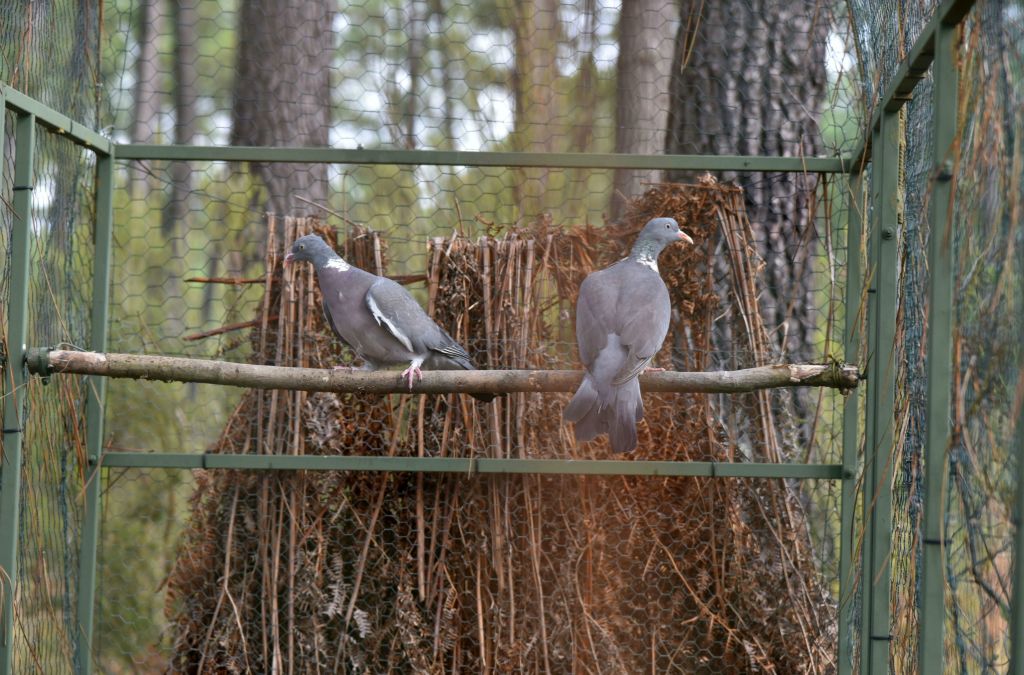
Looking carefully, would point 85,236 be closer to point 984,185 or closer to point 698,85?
point 698,85

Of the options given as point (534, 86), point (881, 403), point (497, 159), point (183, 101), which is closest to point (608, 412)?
point (881, 403)

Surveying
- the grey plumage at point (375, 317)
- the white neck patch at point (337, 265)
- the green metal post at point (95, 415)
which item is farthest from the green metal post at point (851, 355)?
the green metal post at point (95, 415)

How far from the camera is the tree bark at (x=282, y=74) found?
6109 millimetres

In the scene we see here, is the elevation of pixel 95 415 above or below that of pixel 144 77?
below

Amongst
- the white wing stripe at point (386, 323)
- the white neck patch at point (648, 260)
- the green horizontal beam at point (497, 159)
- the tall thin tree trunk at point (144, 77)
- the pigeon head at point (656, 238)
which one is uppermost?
the tall thin tree trunk at point (144, 77)

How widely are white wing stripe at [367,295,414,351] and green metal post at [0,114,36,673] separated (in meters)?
1.16

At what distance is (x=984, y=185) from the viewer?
207cm

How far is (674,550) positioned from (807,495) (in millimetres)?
1046

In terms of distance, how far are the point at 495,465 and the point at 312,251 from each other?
3.53ft

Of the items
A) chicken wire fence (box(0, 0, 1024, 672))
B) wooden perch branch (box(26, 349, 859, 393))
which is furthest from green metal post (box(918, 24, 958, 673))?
wooden perch branch (box(26, 349, 859, 393))

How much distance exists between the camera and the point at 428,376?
11.3ft

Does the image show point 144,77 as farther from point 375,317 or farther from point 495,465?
point 495,465

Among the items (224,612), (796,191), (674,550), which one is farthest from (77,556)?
(796,191)

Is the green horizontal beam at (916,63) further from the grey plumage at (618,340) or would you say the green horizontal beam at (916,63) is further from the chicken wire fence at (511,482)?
the grey plumage at (618,340)
